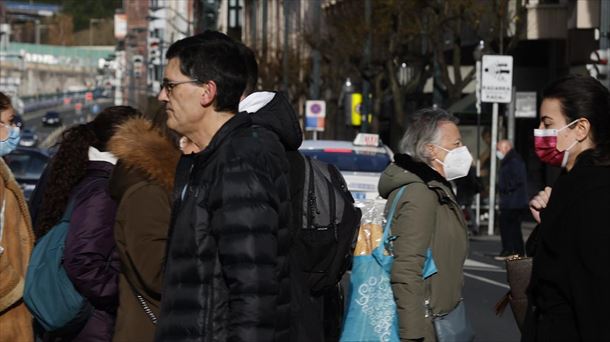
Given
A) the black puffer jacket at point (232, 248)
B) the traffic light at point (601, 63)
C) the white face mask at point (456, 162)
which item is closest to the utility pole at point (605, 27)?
the traffic light at point (601, 63)

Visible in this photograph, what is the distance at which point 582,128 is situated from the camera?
17.1 ft

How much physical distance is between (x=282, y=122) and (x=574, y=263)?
102 centimetres

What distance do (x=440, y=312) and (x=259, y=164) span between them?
2236 mm

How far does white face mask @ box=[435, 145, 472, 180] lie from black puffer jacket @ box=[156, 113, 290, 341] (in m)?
2.34

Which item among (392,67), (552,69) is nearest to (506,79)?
(552,69)

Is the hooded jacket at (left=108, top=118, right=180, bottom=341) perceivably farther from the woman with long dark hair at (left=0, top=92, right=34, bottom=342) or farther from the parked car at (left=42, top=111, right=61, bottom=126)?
the parked car at (left=42, top=111, right=61, bottom=126)

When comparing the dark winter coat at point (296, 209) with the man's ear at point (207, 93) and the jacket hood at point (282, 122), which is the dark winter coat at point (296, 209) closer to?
the jacket hood at point (282, 122)

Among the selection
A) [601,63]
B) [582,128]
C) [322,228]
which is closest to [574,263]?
[582,128]

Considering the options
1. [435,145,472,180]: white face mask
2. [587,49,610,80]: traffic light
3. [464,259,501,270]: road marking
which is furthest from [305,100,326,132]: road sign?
[435,145,472,180]: white face mask

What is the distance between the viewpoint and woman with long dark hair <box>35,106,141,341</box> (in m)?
6.34

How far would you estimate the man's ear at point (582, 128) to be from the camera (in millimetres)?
5219

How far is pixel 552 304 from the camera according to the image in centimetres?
482

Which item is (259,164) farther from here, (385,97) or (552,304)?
(385,97)

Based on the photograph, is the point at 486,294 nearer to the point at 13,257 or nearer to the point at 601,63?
the point at 601,63
